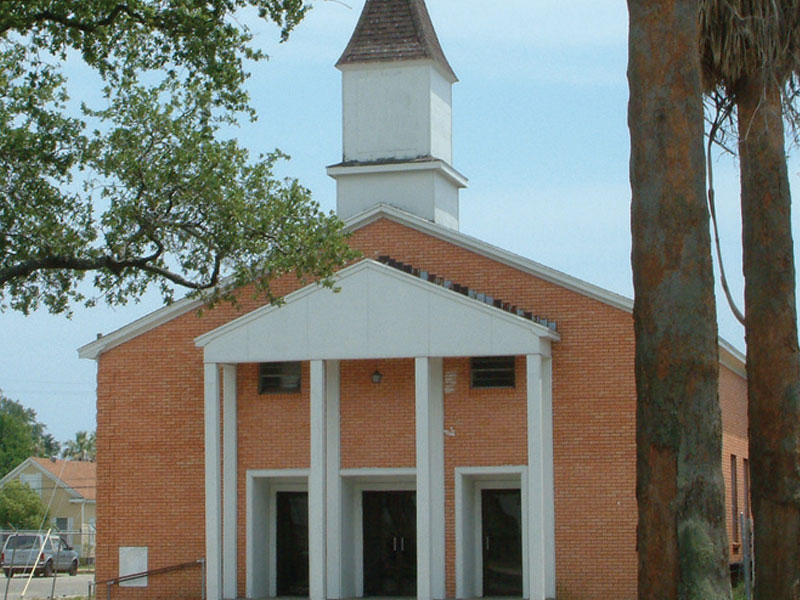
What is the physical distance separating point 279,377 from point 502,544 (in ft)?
19.5

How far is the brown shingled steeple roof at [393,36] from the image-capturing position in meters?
33.3

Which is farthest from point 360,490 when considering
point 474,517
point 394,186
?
point 394,186

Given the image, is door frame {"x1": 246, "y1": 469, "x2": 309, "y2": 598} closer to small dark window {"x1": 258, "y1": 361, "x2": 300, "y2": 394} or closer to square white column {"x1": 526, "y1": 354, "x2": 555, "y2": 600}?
small dark window {"x1": 258, "y1": 361, "x2": 300, "y2": 394}

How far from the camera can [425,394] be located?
28.0 m

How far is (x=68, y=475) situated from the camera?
88000 millimetres

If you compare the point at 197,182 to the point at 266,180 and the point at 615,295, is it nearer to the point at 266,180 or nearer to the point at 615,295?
the point at 266,180

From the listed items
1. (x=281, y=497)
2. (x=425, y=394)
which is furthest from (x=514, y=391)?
(x=281, y=497)

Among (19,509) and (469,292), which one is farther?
(19,509)

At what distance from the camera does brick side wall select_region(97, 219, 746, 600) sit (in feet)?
92.9

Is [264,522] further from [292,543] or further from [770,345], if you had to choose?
[770,345]

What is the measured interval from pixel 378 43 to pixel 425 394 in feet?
32.2

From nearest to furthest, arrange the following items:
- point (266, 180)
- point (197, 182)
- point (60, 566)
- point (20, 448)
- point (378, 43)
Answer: point (197, 182) < point (266, 180) < point (378, 43) < point (60, 566) < point (20, 448)

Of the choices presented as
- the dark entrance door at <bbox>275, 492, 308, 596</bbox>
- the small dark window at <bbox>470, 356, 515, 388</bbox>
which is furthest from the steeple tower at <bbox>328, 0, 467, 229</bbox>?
the dark entrance door at <bbox>275, 492, 308, 596</bbox>

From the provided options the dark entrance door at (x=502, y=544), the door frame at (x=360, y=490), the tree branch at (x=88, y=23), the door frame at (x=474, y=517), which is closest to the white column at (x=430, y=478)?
the door frame at (x=474, y=517)
